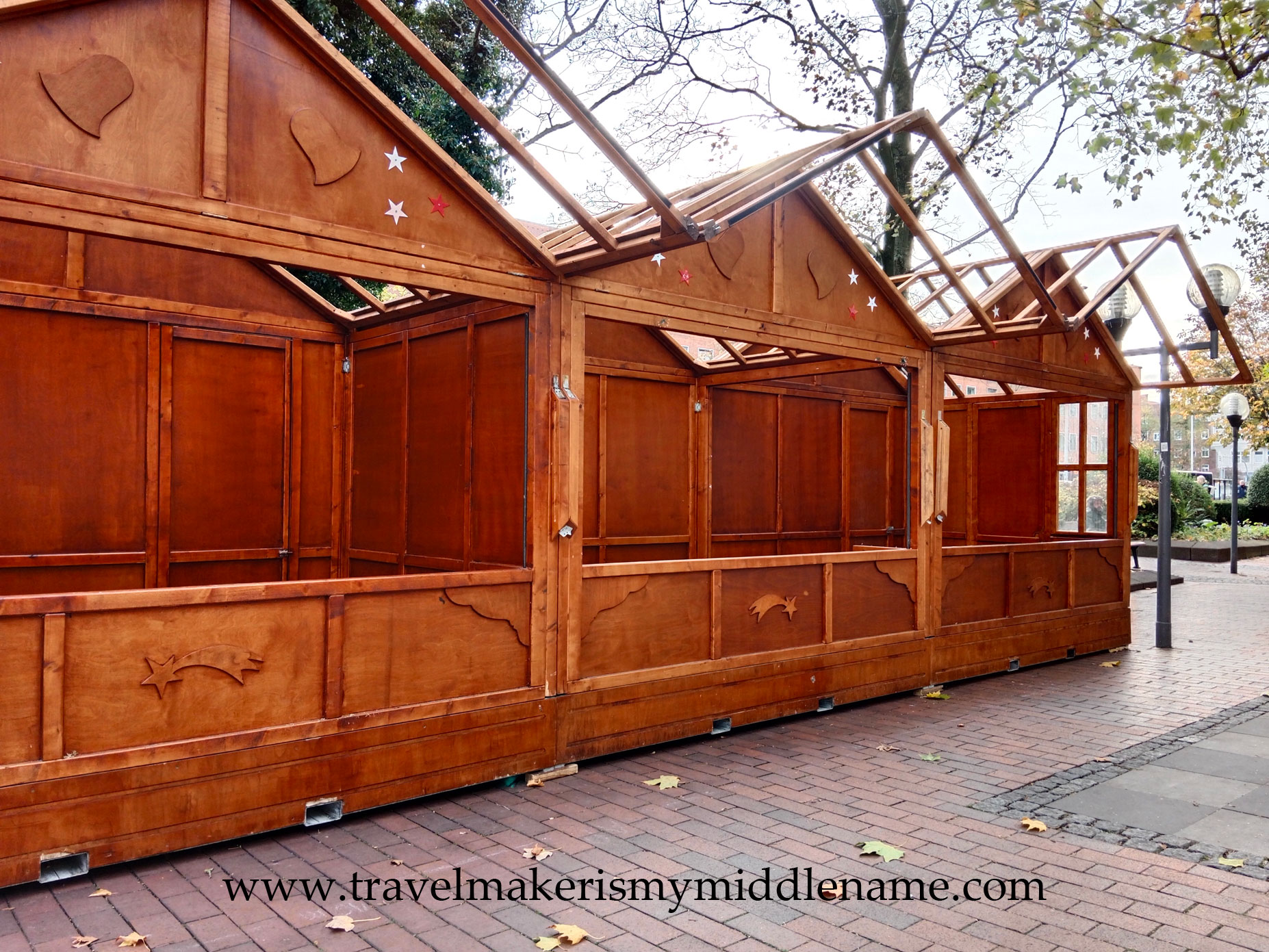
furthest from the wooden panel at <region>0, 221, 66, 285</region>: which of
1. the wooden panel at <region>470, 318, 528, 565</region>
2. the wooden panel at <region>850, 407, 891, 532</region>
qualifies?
the wooden panel at <region>850, 407, 891, 532</region>

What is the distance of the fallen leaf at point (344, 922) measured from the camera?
11.7ft

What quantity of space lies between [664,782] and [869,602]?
3058 millimetres

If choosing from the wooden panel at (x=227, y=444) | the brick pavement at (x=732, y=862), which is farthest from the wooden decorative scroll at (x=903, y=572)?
the wooden panel at (x=227, y=444)

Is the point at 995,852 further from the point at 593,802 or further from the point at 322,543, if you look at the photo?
the point at 322,543

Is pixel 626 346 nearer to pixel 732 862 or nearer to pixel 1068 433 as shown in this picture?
pixel 1068 433

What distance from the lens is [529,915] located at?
12.2ft

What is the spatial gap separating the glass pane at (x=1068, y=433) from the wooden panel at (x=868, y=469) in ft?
6.44

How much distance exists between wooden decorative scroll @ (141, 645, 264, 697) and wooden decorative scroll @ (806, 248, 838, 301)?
4.96 metres

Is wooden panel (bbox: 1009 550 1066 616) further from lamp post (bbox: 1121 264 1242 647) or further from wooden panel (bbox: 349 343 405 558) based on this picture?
wooden panel (bbox: 349 343 405 558)

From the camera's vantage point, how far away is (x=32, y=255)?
593cm

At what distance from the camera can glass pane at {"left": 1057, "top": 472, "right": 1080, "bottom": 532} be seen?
10.9 meters

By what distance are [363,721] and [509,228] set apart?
110 inches

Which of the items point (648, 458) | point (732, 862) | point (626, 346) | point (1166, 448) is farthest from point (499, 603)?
point (1166, 448)

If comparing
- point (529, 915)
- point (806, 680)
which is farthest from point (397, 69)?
point (529, 915)
